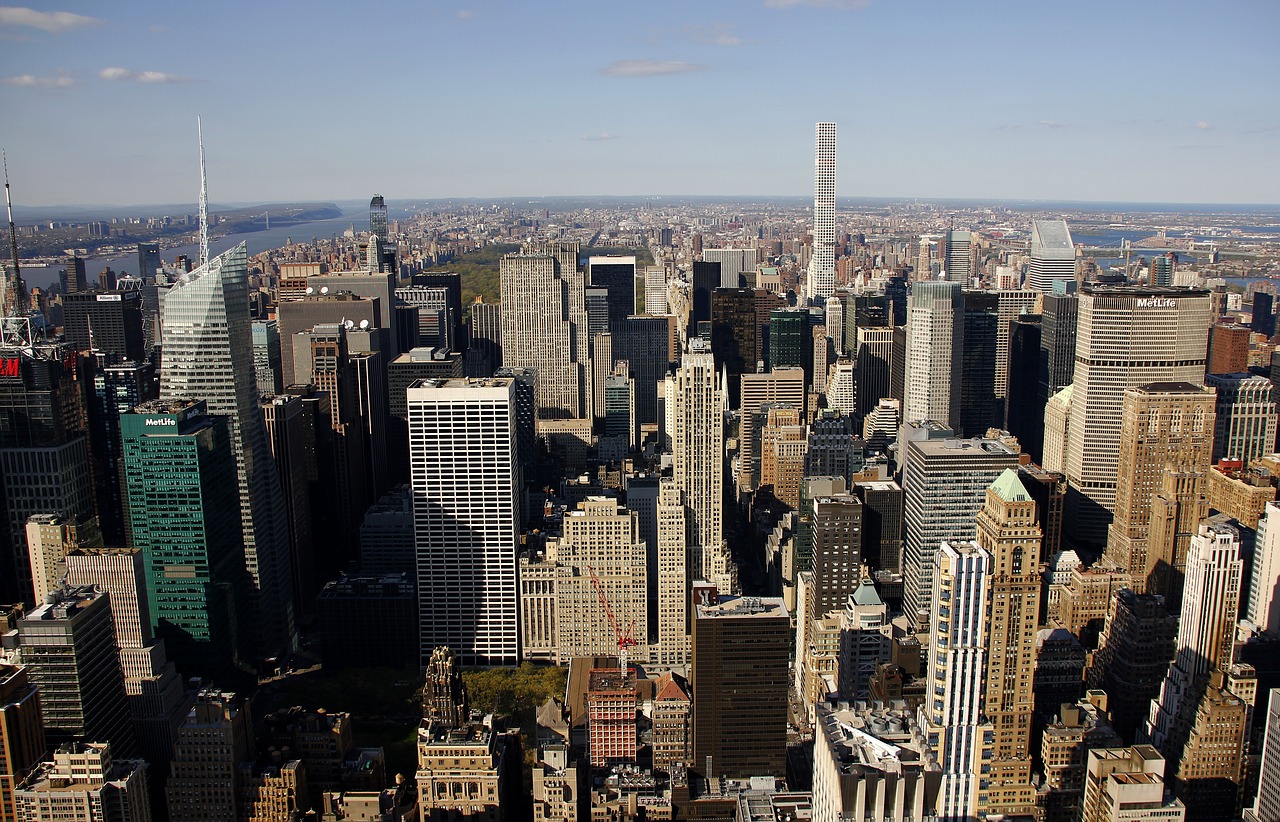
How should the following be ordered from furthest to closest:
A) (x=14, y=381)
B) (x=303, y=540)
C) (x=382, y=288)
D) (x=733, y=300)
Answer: (x=733, y=300), (x=382, y=288), (x=303, y=540), (x=14, y=381)

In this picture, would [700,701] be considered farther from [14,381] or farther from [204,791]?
[14,381]

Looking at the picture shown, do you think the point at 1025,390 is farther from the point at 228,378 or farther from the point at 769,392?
the point at 228,378

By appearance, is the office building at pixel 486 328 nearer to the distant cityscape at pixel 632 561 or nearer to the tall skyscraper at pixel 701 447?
the distant cityscape at pixel 632 561

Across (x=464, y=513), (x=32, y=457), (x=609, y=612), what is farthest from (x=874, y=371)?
(x=32, y=457)

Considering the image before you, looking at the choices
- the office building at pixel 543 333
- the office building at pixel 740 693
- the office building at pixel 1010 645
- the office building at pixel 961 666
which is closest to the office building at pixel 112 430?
the office building at pixel 740 693

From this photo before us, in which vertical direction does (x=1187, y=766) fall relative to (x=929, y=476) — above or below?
below

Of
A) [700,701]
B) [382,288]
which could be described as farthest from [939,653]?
[382,288]

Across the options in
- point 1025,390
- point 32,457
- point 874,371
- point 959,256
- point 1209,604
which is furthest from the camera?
point 959,256
